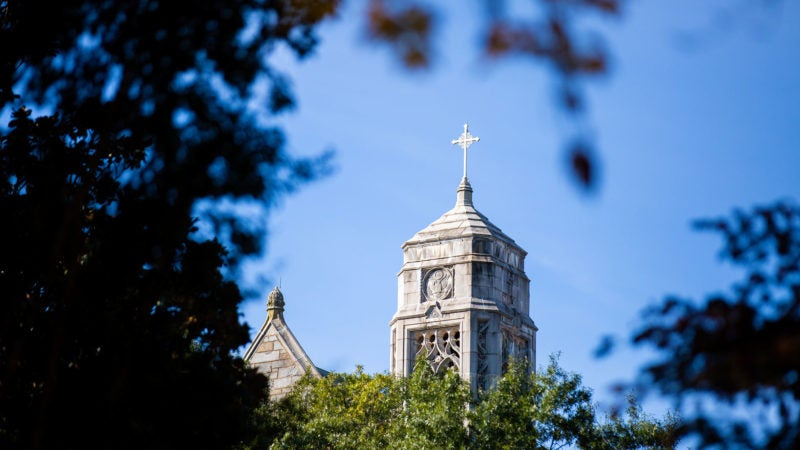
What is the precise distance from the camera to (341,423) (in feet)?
88.1

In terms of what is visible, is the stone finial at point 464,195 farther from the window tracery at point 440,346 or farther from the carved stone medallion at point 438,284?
the window tracery at point 440,346

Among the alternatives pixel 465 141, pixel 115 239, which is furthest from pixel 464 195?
pixel 115 239

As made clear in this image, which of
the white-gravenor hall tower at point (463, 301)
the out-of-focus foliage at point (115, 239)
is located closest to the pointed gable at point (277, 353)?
the white-gravenor hall tower at point (463, 301)

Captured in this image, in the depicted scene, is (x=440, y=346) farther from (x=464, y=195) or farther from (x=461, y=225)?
(x=464, y=195)

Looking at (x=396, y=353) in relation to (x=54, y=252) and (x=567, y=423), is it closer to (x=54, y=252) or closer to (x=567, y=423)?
(x=567, y=423)

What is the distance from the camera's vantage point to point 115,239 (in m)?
13.7

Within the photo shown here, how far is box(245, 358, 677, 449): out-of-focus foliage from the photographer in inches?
969

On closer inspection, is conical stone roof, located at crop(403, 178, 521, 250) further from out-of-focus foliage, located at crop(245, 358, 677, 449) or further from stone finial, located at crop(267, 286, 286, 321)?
stone finial, located at crop(267, 286, 286, 321)

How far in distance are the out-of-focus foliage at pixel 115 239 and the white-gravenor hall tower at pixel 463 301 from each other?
45.7ft

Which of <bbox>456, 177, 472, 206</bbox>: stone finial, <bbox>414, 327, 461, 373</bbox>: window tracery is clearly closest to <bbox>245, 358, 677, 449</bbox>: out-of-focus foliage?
<bbox>414, 327, 461, 373</bbox>: window tracery

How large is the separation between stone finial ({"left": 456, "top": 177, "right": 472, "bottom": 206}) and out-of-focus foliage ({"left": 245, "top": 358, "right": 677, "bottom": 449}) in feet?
18.0

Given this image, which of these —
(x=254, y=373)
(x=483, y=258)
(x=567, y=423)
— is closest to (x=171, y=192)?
(x=254, y=373)

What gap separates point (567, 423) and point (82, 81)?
14935mm

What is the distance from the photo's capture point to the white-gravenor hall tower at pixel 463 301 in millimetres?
29734
